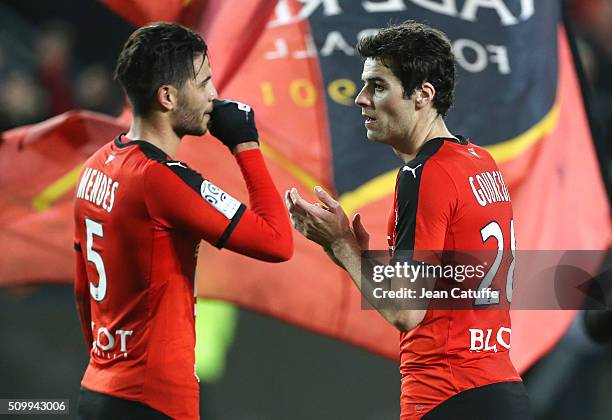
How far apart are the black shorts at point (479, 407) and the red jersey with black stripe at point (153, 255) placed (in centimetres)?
57

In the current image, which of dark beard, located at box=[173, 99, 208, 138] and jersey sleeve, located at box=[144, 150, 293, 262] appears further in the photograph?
dark beard, located at box=[173, 99, 208, 138]

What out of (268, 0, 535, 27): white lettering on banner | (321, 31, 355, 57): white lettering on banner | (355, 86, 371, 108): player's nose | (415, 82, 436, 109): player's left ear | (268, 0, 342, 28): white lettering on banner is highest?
(268, 0, 535, 27): white lettering on banner

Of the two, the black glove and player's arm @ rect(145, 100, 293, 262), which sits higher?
the black glove

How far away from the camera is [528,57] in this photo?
4004mm

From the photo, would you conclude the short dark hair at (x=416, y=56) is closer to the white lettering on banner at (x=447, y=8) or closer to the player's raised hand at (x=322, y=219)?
the player's raised hand at (x=322, y=219)

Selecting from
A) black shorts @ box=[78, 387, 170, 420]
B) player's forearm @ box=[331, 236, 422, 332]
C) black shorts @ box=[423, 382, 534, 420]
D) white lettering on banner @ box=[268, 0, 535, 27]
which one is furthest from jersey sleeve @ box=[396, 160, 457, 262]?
white lettering on banner @ box=[268, 0, 535, 27]

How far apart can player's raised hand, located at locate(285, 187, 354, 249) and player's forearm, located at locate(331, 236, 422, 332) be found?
3 centimetres

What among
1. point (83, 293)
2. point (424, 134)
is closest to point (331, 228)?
point (424, 134)

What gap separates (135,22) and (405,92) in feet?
6.78

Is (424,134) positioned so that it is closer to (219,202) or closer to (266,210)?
(266,210)

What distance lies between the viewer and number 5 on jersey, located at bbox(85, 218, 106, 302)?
2293 millimetres

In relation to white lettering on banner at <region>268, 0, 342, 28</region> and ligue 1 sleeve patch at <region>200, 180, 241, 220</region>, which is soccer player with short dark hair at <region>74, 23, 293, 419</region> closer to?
ligue 1 sleeve patch at <region>200, 180, 241, 220</region>

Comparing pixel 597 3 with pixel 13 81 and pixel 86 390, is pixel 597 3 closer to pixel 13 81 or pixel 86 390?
pixel 13 81

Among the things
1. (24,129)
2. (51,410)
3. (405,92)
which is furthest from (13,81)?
(405,92)
